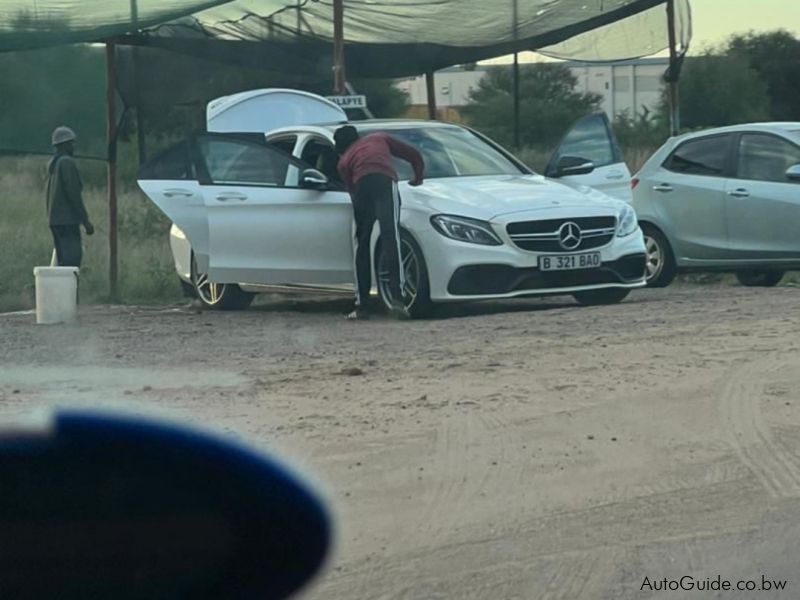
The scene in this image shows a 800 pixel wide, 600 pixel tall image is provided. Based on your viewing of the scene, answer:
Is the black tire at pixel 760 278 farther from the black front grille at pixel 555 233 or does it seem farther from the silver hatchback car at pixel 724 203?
the black front grille at pixel 555 233

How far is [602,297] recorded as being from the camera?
13.0m

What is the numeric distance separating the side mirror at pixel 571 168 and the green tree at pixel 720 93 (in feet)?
130

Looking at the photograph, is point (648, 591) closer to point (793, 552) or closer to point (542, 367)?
point (793, 552)

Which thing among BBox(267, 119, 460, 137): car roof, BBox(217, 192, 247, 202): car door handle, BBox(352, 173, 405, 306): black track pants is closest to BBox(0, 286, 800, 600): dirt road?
BBox(352, 173, 405, 306): black track pants

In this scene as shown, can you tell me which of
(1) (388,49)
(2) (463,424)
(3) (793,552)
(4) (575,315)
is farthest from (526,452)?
(1) (388,49)

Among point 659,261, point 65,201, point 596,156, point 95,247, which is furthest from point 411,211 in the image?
point 95,247

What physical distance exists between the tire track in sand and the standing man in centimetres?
792

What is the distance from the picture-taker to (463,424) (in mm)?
7758

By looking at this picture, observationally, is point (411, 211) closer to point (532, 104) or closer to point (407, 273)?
point (407, 273)

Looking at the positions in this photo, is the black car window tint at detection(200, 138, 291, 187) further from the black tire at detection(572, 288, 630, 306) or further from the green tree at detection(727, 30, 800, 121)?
the green tree at detection(727, 30, 800, 121)

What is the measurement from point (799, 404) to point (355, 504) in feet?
9.18

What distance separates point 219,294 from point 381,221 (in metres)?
2.78

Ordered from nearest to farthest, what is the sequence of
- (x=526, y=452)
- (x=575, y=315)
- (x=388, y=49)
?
(x=526, y=452)
(x=575, y=315)
(x=388, y=49)

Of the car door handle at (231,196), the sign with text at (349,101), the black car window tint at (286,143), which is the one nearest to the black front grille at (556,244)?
the car door handle at (231,196)
